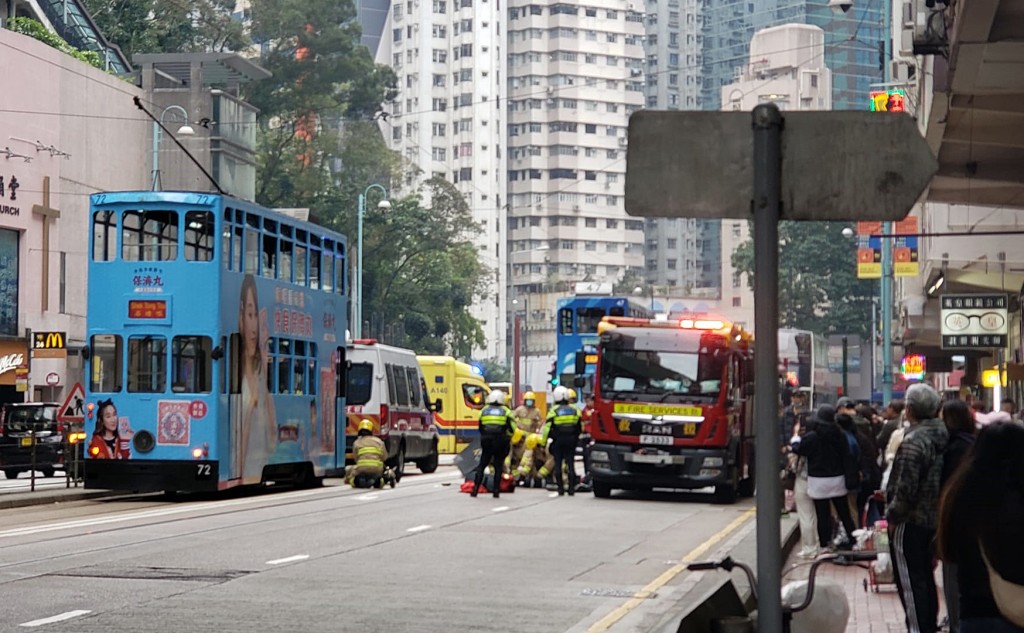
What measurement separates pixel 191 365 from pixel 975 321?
58.0ft

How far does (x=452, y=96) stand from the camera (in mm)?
141750

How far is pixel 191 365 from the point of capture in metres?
25.2

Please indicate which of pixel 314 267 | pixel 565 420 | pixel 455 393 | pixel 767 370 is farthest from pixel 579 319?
pixel 767 370

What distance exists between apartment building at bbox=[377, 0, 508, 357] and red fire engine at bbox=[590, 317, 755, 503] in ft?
367

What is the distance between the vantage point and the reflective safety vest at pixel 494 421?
26.9m

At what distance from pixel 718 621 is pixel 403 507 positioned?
735 inches

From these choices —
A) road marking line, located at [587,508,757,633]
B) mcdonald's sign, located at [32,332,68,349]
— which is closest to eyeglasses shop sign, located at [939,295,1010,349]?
road marking line, located at [587,508,757,633]

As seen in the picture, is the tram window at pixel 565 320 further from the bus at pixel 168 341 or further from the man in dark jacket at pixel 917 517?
the man in dark jacket at pixel 917 517

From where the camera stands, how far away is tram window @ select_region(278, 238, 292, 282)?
27.7 metres

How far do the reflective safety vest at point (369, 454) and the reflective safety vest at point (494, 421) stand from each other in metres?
3.14

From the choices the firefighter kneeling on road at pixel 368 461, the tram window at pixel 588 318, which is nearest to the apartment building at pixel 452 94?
the tram window at pixel 588 318

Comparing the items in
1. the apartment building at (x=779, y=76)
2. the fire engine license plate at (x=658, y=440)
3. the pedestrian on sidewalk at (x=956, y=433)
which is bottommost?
the fire engine license plate at (x=658, y=440)

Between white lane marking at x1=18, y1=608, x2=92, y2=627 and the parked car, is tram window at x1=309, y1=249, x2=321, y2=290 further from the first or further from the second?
white lane marking at x1=18, y1=608, x2=92, y2=627

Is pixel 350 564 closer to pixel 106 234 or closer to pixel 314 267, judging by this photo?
pixel 106 234
